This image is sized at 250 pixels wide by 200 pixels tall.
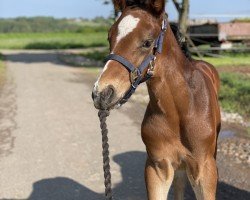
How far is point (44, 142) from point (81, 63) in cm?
1452

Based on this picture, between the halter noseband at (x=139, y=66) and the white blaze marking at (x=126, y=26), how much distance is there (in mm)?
138

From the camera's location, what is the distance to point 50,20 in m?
101

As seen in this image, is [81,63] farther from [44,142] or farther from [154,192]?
[154,192]

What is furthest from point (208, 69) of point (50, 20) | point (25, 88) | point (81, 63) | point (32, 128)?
point (50, 20)

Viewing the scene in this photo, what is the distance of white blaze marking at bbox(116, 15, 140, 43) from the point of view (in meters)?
3.03

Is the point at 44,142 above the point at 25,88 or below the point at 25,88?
above

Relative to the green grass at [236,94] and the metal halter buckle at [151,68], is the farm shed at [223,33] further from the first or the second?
the metal halter buckle at [151,68]

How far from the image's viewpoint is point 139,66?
309 cm

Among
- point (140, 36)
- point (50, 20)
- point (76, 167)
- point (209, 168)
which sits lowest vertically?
point (50, 20)

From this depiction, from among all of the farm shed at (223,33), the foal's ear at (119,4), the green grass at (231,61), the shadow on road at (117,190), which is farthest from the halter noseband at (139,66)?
the farm shed at (223,33)

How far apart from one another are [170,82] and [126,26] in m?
0.60

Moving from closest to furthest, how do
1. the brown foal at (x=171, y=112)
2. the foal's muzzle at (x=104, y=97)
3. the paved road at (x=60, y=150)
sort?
the foal's muzzle at (x=104, y=97)
the brown foal at (x=171, y=112)
the paved road at (x=60, y=150)

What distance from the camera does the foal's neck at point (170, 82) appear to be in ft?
11.0

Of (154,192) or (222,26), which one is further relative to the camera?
(222,26)
